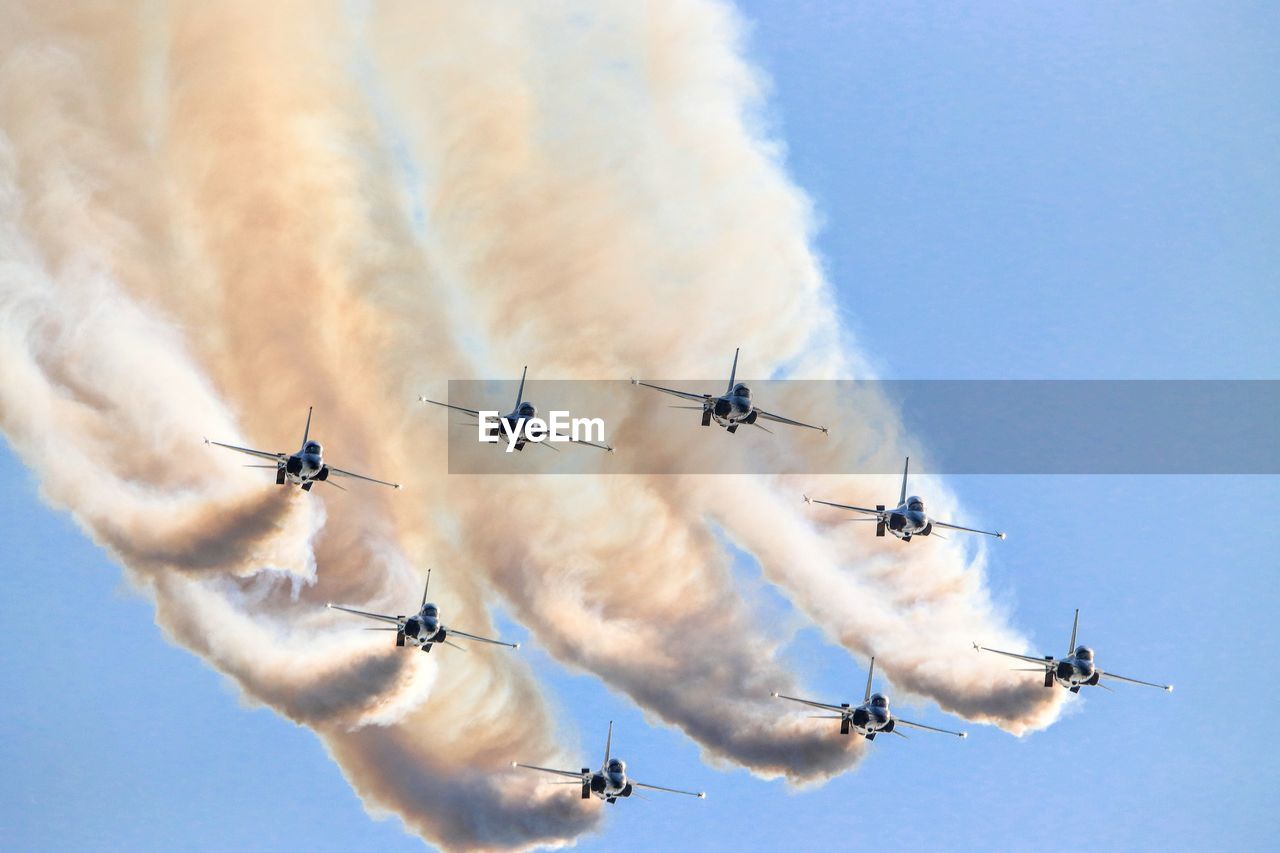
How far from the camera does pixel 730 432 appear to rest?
8025 cm

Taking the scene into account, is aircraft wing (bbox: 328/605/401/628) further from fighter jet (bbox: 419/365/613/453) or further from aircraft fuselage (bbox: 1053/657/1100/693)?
aircraft fuselage (bbox: 1053/657/1100/693)

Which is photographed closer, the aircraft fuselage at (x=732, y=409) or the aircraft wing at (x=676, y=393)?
the aircraft fuselage at (x=732, y=409)

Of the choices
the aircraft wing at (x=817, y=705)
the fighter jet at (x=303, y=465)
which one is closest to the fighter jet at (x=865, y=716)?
the aircraft wing at (x=817, y=705)

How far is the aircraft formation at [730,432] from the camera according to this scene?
7469cm

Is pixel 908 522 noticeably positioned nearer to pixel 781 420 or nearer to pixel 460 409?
pixel 781 420

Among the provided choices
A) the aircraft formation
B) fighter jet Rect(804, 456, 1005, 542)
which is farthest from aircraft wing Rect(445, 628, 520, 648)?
fighter jet Rect(804, 456, 1005, 542)

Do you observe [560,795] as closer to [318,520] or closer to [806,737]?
[806,737]

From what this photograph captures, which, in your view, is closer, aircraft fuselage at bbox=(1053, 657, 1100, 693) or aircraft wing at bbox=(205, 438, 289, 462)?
aircraft wing at bbox=(205, 438, 289, 462)

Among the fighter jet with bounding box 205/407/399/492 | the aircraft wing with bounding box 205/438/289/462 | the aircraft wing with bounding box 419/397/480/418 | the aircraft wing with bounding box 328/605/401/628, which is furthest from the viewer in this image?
the aircraft wing with bounding box 419/397/480/418

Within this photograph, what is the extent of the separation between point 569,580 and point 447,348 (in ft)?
31.7

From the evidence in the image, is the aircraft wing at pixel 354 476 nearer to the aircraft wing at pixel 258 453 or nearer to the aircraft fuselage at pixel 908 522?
the aircraft wing at pixel 258 453

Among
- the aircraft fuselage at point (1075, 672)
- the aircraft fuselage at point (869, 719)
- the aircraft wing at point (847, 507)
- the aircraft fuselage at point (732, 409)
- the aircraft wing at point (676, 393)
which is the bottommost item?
the aircraft fuselage at point (869, 719)

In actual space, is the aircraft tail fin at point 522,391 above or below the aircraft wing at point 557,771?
above

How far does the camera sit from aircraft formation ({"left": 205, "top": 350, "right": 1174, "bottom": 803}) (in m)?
74.7
